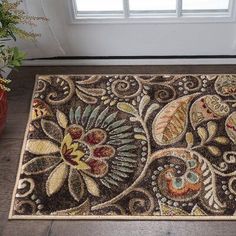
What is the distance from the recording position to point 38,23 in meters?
1.62

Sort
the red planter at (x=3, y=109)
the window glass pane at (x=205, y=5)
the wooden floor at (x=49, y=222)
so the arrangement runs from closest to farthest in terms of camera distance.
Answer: the wooden floor at (x=49, y=222) → the red planter at (x=3, y=109) → the window glass pane at (x=205, y=5)

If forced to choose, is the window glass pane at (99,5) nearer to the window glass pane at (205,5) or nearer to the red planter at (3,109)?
the window glass pane at (205,5)

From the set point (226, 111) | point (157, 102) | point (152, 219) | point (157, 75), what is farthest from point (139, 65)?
point (152, 219)

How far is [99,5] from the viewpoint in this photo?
1619 mm

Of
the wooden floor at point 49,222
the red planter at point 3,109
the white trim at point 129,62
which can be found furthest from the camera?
the white trim at point 129,62

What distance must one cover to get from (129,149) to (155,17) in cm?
52

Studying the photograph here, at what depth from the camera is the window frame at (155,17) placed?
5.21 ft

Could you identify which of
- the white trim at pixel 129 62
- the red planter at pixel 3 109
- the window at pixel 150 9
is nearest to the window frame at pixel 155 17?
the window at pixel 150 9

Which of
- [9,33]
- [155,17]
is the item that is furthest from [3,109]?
[155,17]

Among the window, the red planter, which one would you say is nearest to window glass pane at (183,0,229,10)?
the window

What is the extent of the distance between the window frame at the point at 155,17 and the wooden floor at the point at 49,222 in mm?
212

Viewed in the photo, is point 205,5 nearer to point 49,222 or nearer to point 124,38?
point 124,38

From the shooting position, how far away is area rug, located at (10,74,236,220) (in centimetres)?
135

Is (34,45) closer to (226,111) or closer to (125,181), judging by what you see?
(125,181)
